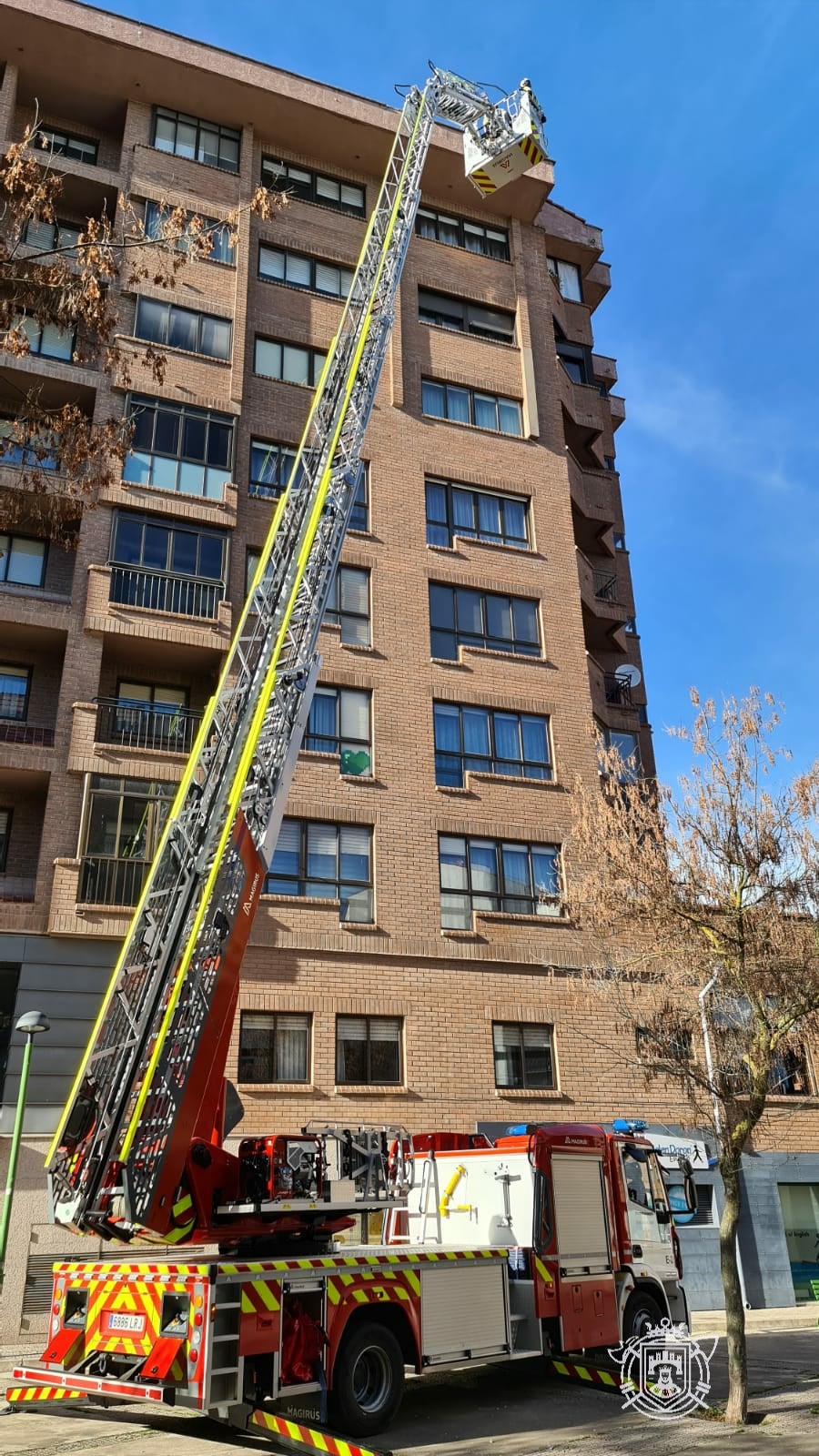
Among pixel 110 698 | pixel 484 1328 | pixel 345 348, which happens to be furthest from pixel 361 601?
pixel 484 1328

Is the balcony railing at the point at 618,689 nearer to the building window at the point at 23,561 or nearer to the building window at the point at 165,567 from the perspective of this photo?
the building window at the point at 165,567

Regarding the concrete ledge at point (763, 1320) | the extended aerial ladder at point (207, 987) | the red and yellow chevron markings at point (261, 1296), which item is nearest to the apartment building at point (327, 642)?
the concrete ledge at point (763, 1320)

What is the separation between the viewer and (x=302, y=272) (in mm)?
27078

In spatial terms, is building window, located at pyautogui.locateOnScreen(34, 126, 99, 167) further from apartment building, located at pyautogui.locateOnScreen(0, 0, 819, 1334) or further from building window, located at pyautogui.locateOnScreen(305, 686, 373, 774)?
building window, located at pyautogui.locateOnScreen(305, 686, 373, 774)

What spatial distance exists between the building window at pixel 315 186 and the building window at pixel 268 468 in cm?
774

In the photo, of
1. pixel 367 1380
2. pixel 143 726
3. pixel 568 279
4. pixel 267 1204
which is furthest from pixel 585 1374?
pixel 568 279

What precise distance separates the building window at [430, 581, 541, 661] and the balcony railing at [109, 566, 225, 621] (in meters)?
5.15

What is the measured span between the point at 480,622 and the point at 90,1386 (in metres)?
19.0

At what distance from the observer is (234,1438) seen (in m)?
8.77

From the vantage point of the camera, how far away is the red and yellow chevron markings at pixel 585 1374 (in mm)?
11281

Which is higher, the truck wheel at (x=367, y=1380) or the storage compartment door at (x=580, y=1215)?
the storage compartment door at (x=580, y=1215)

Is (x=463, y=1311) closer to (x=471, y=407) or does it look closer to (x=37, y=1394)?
(x=37, y=1394)

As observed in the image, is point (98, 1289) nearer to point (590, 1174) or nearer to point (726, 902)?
point (590, 1174)

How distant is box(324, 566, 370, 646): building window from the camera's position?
2342 centimetres
